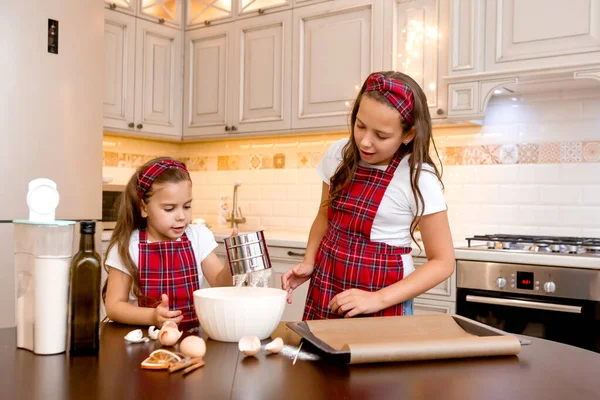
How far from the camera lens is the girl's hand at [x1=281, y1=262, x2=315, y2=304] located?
1445 mm

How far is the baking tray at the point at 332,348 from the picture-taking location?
0.95 meters

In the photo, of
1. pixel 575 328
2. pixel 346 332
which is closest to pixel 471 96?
pixel 575 328

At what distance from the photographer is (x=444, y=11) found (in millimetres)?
2760

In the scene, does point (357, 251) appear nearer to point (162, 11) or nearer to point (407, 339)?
point (407, 339)

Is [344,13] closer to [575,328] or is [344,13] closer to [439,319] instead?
[575,328]

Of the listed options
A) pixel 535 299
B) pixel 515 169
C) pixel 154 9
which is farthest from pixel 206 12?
pixel 535 299

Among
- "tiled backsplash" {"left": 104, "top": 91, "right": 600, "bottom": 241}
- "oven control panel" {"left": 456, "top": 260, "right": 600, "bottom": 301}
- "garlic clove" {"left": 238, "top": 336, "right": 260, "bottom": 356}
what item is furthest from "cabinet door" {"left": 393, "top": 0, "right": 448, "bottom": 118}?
"garlic clove" {"left": 238, "top": 336, "right": 260, "bottom": 356}

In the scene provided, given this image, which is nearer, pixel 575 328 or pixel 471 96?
pixel 575 328

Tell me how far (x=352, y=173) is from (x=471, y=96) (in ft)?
4.14

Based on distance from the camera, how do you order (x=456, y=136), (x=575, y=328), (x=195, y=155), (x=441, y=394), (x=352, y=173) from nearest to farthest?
(x=441, y=394) < (x=352, y=173) < (x=575, y=328) < (x=456, y=136) < (x=195, y=155)

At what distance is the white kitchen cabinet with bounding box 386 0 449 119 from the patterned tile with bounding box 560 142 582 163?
52 cm

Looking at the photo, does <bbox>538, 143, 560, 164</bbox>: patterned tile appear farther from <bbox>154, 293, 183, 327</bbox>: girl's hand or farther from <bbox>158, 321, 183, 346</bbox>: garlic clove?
<bbox>158, 321, 183, 346</bbox>: garlic clove

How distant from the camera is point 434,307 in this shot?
2.52 m

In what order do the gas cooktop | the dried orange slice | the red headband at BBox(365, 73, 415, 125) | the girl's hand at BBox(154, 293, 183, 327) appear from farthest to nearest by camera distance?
the gas cooktop < the red headband at BBox(365, 73, 415, 125) < the girl's hand at BBox(154, 293, 183, 327) < the dried orange slice
